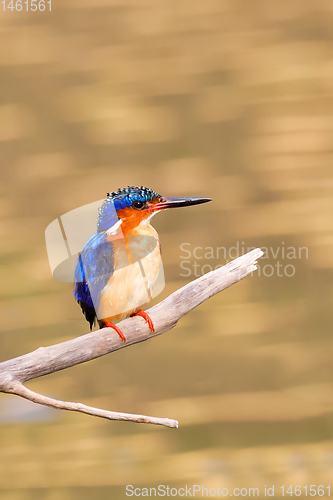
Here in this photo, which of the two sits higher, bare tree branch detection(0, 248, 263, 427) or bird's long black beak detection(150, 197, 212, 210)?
bird's long black beak detection(150, 197, 212, 210)

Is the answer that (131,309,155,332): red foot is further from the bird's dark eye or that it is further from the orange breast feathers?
the bird's dark eye

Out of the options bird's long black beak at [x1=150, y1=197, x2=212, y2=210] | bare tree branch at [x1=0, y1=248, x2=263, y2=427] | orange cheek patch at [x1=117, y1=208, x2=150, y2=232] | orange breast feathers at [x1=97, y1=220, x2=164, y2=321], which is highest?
bird's long black beak at [x1=150, y1=197, x2=212, y2=210]

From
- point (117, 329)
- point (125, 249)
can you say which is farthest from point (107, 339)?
point (125, 249)

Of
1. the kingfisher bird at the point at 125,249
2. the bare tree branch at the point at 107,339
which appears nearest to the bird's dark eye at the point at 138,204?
the kingfisher bird at the point at 125,249

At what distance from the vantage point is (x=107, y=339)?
0.61 metres

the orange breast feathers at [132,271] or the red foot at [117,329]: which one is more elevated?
the orange breast feathers at [132,271]

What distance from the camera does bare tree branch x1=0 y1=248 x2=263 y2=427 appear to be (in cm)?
60

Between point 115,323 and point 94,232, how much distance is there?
126 millimetres

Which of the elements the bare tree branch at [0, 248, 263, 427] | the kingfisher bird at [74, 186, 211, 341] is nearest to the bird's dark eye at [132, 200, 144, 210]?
the kingfisher bird at [74, 186, 211, 341]

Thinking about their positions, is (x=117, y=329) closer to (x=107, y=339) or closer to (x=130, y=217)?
(x=107, y=339)

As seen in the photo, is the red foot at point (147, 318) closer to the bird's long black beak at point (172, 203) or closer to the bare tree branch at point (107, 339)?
the bare tree branch at point (107, 339)

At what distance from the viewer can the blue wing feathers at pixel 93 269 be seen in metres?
0.59

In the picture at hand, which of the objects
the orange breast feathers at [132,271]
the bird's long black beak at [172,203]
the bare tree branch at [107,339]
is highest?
the bird's long black beak at [172,203]

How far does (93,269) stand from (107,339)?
9 cm
